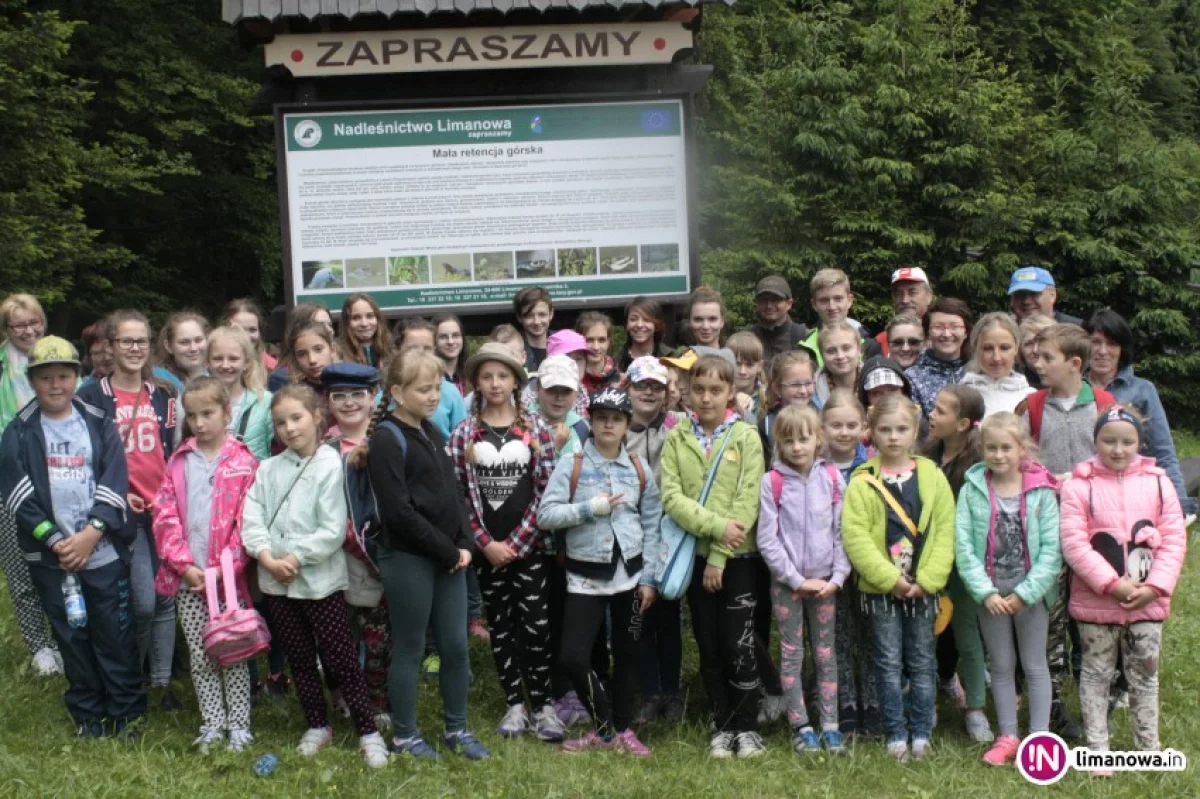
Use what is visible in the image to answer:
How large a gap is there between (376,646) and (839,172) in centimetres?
1042

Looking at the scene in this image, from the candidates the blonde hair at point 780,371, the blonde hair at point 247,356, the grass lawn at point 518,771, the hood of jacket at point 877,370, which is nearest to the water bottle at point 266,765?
the grass lawn at point 518,771

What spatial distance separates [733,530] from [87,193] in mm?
14352

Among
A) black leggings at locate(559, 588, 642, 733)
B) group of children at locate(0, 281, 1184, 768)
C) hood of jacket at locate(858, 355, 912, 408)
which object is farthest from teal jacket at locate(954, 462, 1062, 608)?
black leggings at locate(559, 588, 642, 733)

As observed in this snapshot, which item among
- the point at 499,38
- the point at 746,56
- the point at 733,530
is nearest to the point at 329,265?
the point at 499,38

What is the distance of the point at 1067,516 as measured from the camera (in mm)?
5180

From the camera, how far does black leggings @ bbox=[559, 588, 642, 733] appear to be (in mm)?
5383

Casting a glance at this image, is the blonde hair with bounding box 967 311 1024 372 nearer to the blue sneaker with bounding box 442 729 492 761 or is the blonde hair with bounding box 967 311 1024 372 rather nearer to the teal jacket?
the teal jacket

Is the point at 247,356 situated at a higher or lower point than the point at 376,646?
higher

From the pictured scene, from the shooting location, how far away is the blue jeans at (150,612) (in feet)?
19.1

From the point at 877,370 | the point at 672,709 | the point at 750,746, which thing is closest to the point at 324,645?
the point at 672,709

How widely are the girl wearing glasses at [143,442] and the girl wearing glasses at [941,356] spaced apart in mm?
3914

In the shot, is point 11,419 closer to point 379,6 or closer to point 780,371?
point 379,6

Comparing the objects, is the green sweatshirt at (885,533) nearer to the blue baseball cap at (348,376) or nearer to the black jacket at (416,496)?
the black jacket at (416,496)

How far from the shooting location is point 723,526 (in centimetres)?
528
